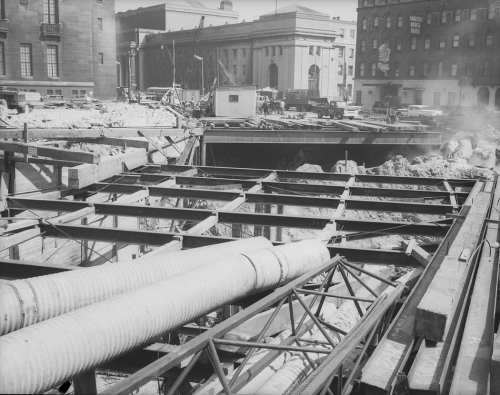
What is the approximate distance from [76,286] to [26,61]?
54.1 m

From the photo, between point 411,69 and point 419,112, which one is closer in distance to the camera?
point 419,112

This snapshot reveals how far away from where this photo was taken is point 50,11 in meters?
56.2

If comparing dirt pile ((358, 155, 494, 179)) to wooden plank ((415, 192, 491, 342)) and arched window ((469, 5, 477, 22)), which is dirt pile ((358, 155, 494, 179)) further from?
arched window ((469, 5, 477, 22))

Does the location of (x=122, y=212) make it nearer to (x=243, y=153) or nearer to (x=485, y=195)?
(x=485, y=195)

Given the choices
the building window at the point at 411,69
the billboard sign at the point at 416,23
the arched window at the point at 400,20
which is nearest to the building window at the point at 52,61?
the billboard sign at the point at 416,23

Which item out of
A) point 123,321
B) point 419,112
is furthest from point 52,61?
point 123,321

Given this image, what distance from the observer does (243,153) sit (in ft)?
123

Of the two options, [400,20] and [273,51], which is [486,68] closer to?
[400,20]

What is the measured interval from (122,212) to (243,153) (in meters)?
24.6

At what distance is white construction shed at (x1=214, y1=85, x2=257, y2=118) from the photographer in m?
44.6

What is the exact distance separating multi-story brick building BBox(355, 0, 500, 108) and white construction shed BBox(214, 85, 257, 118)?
41307 millimetres

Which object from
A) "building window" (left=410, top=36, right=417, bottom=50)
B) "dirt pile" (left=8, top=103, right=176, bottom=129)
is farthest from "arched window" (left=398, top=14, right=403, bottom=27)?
"dirt pile" (left=8, top=103, right=176, bottom=129)

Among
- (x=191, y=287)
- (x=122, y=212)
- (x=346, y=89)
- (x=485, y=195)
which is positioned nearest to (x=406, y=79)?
(x=346, y=89)

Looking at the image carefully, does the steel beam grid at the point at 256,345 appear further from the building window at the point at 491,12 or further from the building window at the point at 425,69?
the building window at the point at 425,69
